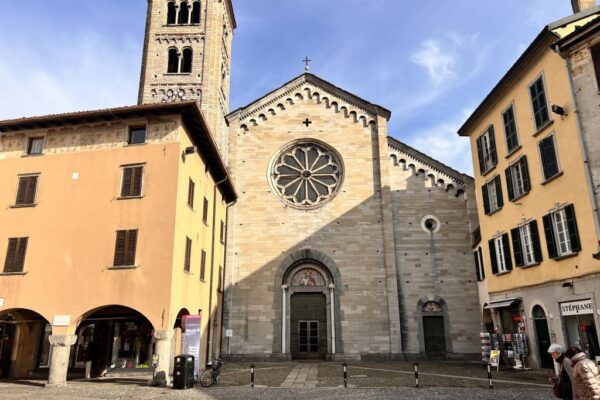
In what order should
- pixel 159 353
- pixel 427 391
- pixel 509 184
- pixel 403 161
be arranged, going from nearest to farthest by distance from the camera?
pixel 427 391 → pixel 159 353 → pixel 509 184 → pixel 403 161

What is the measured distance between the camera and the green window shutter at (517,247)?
2017 cm

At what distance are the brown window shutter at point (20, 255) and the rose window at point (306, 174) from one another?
1485 centimetres

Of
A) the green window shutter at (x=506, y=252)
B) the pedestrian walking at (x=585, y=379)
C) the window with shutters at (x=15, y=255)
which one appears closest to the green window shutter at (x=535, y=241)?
the green window shutter at (x=506, y=252)

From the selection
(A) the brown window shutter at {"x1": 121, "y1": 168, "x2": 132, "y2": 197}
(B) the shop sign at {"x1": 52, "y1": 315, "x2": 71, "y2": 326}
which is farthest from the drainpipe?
(B) the shop sign at {"x1": 52, "y1": 315, "x2": 71, "y2": 326}

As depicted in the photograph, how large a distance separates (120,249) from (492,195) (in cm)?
1729

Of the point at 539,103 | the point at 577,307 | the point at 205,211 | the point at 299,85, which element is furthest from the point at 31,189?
the point at 577,307

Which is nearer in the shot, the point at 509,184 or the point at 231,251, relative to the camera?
the point at 509,184

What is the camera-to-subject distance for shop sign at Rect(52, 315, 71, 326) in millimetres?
16625

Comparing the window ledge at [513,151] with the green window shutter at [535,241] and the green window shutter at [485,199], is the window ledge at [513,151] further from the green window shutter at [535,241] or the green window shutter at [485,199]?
the green window shutter at [535,241]

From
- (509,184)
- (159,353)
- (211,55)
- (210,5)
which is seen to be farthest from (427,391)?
(210,5)

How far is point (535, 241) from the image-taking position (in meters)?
19.0

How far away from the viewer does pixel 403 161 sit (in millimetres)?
29422

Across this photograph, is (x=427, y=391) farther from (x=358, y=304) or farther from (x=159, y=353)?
(x=358, y=304)

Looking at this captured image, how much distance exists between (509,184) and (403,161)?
356 inches
